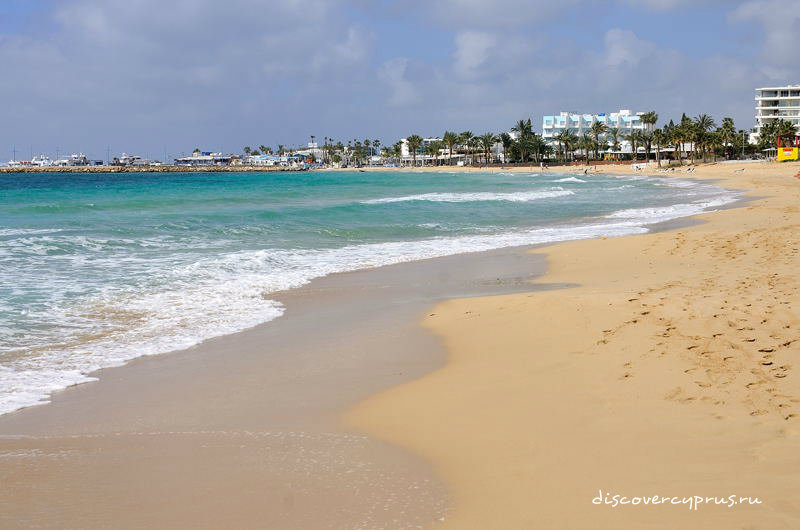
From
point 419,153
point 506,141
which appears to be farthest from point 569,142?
point 419,153

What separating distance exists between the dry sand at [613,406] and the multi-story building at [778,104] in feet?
426

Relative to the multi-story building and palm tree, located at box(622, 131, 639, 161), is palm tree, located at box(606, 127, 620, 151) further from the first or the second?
the multi-story building

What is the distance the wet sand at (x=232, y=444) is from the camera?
3.97m

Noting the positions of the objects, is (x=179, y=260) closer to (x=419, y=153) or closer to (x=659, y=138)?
(x=659, y=138)

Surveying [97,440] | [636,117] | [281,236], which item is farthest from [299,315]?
[636,117]

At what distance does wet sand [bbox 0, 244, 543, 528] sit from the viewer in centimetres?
397

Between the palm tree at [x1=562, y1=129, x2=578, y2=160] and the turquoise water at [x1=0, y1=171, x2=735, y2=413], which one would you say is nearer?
the turquoise water at [x1=0, y1=171, x2=735, y2=413]

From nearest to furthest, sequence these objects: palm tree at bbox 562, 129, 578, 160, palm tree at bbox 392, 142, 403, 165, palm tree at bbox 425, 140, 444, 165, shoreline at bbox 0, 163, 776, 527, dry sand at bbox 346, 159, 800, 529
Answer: dry sand at bbox 346, 159, 800, 529 → shoreline at bbox 0, 163, 776, 527 → palm tree at bbox 562, 129, 578, 160 → palm tree at bbox 425, 140, 444, 165 → palm tree at bbox 392, 142, 403, 165

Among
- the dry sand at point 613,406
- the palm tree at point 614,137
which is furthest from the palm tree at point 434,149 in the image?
the dry sand at point 613,406

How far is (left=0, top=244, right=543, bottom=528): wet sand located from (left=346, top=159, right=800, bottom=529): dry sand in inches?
14.9

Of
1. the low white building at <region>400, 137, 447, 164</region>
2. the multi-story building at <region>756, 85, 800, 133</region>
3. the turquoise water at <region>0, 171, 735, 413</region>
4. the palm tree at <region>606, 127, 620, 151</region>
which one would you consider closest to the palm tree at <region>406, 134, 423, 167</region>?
the low white building at <region>400, 137, 447, 164</region>

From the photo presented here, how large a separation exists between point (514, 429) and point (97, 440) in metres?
3.21

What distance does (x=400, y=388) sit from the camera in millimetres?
6293

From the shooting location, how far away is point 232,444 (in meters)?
5.01
